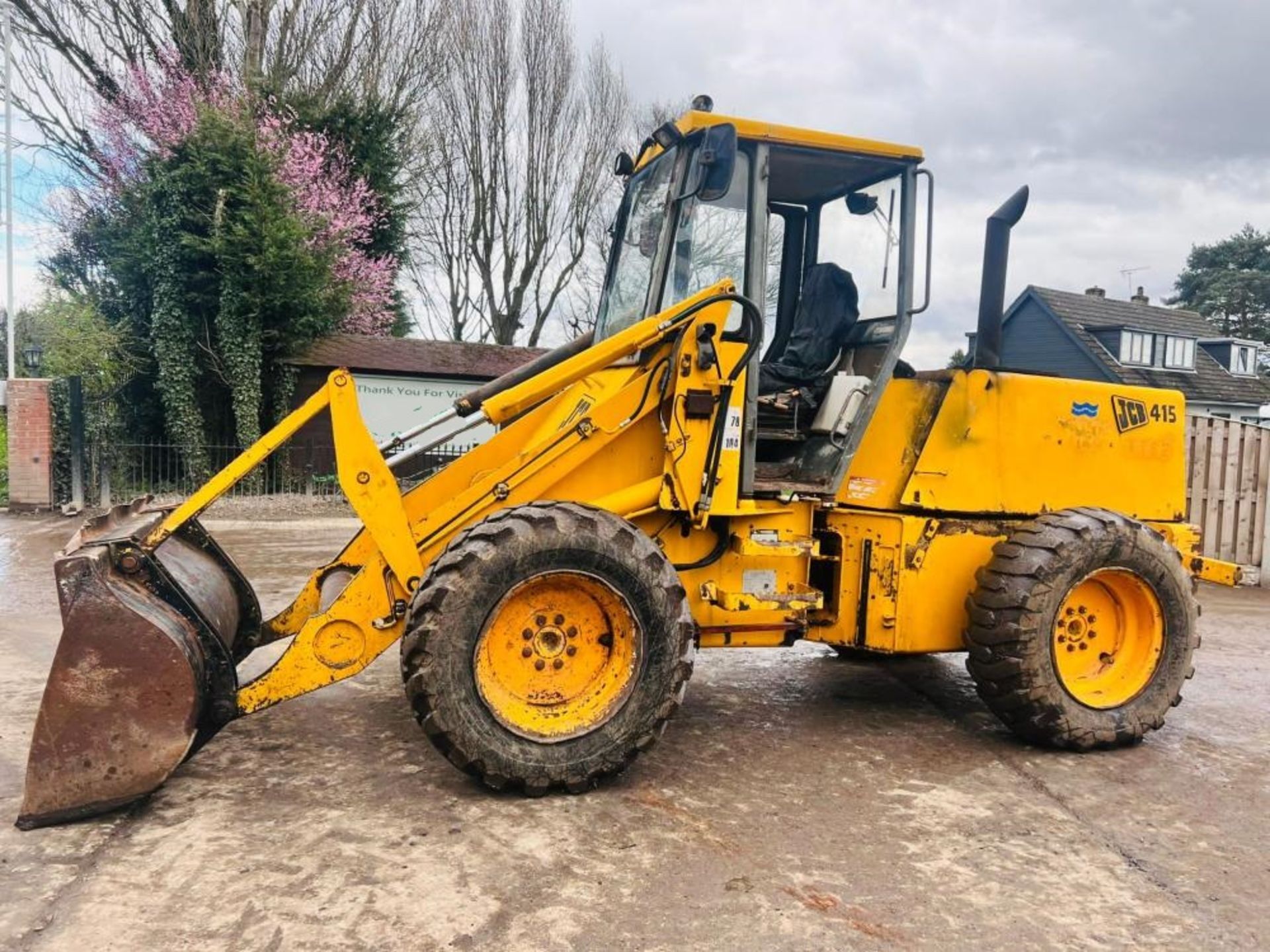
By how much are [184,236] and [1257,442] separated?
48.0 ft

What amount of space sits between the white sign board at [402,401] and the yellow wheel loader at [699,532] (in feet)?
40.7

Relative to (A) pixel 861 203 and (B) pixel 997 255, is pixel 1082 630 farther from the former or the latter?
(A) pixel 861 203

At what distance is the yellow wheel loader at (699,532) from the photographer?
3516mm

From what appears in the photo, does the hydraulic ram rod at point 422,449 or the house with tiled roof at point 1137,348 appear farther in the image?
the house with tiled roof at point 1137,348

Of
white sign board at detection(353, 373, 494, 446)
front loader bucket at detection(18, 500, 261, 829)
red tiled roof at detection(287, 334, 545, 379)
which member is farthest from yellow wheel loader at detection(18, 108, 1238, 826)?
red tiled roof at detection(287, 334, 545, 379)

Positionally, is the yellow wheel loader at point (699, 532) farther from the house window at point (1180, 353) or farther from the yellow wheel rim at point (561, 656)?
the house window at point (1180, 353)

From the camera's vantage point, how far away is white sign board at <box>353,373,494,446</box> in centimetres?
1702

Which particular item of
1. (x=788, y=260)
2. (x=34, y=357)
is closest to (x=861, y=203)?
(x=788, y=260)

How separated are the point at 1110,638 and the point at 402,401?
560 inches

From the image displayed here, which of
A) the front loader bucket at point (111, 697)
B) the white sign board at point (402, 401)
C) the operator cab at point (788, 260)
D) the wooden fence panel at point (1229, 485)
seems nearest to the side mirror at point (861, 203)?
the operator cab at point (788, 260)

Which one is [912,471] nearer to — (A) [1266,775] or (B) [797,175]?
(B) [797,175]

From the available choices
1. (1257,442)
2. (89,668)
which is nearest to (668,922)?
(89,668)

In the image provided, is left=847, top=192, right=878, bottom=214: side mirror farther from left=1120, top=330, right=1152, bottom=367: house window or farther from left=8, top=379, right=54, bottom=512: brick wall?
left=1120, top=330, right=1152, bottom=367: house window

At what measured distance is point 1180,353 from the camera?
1191 inches
